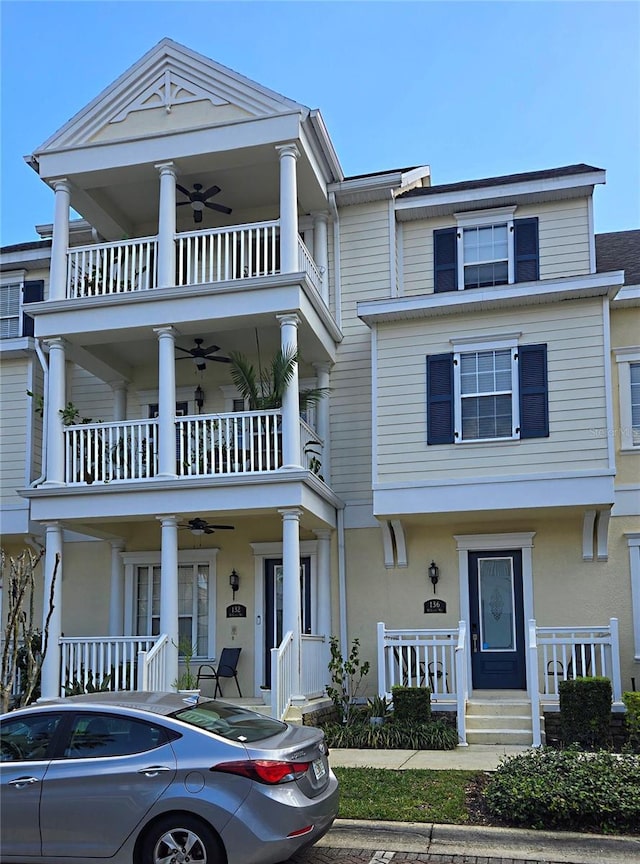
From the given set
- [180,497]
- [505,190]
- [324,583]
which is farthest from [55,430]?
[505,190]

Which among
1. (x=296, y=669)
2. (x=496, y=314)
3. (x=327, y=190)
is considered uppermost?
(x=327, y=190)

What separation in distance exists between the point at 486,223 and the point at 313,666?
807 cm

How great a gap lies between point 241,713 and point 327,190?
10781 millimetres

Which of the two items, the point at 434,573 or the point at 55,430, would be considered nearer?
the point at 55,430

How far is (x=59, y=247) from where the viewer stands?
49.6 ft

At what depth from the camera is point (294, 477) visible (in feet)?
43.7

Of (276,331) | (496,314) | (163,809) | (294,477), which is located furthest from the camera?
(276,331)

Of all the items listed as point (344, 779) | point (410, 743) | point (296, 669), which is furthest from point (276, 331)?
point (344, 779)

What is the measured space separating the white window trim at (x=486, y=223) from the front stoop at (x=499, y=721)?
6900 mm

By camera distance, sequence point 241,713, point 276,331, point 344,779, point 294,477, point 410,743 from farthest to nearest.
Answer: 1. point 276,331
2. point 294,477
3. point 410,743
4. point 344,779
5. point 241,713

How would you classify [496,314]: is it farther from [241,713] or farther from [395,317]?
[241,713]

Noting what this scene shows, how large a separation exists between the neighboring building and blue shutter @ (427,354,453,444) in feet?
0.11

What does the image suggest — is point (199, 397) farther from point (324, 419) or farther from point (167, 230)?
point (167, 230)

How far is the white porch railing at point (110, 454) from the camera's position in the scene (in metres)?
14.5
